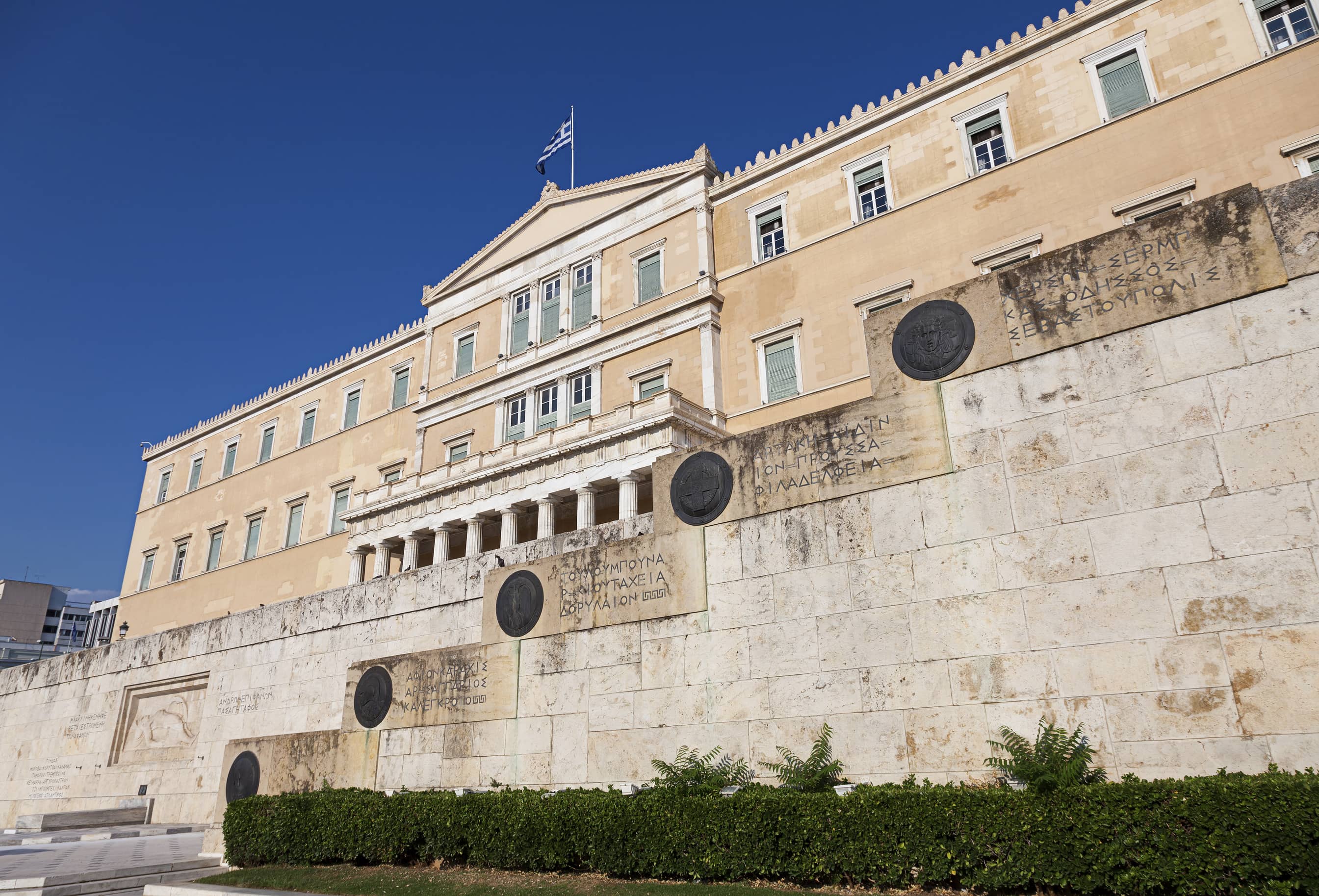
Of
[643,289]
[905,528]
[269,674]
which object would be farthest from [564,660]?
[643,289]

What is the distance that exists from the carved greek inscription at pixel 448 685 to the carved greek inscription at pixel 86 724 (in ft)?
63.3

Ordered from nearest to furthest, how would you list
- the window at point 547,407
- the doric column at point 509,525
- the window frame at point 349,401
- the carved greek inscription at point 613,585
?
1. the carved greek inscription at point 613,585
2. the doric column at point 509,525
3. the window at point 547,407
4. the window frame at point 349,401

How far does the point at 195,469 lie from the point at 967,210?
47.4 metres

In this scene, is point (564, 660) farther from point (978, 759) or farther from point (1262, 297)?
point (1262, 297)

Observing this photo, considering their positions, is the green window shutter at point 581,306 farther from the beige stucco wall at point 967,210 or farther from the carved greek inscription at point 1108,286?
the carved greek inscription at point 1108,286

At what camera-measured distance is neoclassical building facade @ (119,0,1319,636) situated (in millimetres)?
22938

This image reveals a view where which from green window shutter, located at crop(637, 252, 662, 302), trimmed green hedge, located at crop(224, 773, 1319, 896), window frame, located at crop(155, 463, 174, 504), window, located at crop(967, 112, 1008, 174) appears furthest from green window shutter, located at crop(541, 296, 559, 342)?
window frame, located at crop(155, 463, 174, 504)

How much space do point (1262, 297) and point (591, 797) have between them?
9.59 meters

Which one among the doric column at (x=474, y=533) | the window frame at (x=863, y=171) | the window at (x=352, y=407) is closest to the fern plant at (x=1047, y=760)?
the window frame at (x=863, y=171)

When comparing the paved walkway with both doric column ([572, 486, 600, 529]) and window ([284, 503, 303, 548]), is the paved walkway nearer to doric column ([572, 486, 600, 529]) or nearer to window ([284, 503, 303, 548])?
doric column ([572, 486, 600, 529])

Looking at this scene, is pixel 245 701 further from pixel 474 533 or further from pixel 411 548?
pixel 411 548

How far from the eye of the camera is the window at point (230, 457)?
50.1 meters

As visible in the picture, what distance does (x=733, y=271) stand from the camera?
31609 millimetres

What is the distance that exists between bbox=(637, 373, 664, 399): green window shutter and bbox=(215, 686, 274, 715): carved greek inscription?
15.9 metres
